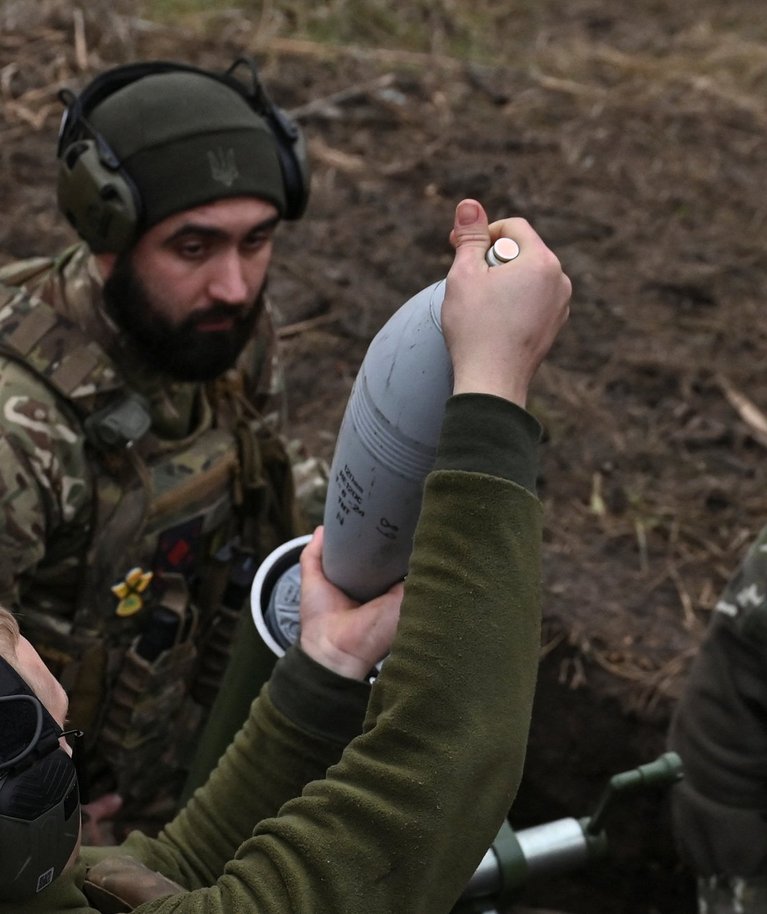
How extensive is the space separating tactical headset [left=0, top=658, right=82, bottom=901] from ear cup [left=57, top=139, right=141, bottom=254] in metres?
1.84

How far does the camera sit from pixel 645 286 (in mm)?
6094

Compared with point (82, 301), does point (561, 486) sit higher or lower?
lower

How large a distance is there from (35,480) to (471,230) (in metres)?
1.68

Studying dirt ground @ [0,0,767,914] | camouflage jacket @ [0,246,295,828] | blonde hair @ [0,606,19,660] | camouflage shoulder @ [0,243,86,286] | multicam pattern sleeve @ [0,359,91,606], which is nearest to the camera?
blonde hair @ [0,606,19,660]

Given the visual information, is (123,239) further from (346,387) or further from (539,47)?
(539,47)

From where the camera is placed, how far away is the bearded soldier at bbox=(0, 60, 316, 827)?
10.3 feet

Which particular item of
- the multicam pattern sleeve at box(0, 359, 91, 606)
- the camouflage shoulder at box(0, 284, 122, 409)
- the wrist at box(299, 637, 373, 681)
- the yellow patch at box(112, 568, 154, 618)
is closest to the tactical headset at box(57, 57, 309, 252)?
the camouflage shoulder at box(0, 284, 122, 409)

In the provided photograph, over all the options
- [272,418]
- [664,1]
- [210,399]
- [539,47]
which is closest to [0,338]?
[210,399]

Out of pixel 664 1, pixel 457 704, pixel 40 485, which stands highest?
pixel 457 704

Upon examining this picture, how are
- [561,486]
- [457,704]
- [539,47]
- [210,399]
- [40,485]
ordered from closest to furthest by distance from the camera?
[457,704], [40,485], [210,399], [561,486], [539,47]

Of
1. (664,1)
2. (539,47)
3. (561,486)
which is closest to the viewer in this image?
(561,486)

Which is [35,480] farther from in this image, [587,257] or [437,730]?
[587,257]

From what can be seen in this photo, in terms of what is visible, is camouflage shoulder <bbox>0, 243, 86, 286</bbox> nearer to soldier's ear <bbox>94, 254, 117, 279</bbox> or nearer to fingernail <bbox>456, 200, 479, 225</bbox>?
Answer: soldier's ear <bbox>94, 254, 117, 279</bbox>

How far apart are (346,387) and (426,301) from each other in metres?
3.54
